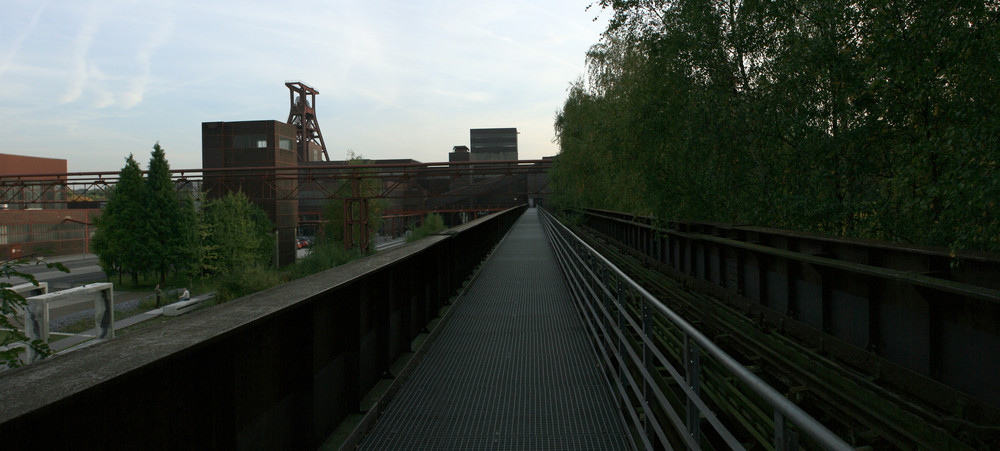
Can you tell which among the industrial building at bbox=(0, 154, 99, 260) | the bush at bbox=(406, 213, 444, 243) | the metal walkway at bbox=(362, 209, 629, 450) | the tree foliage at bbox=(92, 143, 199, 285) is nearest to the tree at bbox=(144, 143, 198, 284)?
the tree foliage at bbox=(92, 143, 199, 285)

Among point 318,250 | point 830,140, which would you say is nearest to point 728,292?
point 830,140

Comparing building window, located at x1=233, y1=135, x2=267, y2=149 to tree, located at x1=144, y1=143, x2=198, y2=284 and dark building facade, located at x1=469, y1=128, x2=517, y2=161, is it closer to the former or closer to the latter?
tree, located at x1=144, y1=143, x2=198, y2=284

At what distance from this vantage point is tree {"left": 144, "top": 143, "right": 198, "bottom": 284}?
46.0 meters

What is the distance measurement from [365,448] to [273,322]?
4.55 feet

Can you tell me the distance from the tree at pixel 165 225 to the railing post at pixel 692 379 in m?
52.6

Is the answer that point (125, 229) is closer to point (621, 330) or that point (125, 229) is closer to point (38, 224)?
point (38, 224)

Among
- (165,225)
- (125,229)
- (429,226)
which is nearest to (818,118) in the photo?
(165,225)

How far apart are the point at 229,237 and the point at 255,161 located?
13284 mm

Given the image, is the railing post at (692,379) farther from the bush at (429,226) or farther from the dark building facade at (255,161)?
the bush at (429,226)

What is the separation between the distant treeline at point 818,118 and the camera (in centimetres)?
764

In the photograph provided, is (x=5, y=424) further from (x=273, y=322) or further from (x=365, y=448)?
(x=365, y=448)

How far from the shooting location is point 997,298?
15.5ft

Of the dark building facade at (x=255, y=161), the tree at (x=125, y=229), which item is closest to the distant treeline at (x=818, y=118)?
the tree at (x=125, y=229)

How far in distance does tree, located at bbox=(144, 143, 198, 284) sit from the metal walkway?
47.0 metres
